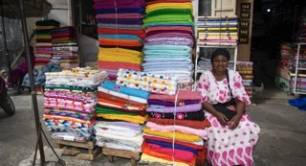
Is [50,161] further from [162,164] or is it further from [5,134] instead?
[5,134]

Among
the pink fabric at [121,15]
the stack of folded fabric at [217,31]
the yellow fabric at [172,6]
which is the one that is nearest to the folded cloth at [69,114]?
the pink fabric at [121,15]

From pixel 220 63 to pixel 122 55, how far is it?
3.99ft

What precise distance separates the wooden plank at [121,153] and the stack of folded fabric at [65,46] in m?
3.65

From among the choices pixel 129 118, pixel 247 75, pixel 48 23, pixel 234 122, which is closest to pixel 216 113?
pixel 234 122

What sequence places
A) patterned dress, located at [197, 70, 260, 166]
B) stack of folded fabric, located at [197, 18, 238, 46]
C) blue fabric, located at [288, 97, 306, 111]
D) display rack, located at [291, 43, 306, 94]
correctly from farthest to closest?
display rack, located at [291, 43, 306, 94]
blue fabric, located at [288, 97, 306, 111]
stack of folded fabric, located at [197, 18, 238, 46]
patterned dress, located at [197, 70, 260, 166]

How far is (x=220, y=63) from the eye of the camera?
3.06m

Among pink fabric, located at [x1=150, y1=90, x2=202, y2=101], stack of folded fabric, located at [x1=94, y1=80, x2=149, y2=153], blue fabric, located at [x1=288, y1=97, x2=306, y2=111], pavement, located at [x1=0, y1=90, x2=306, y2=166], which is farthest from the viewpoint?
blue fabric, located at [x1=288, y1=97, x2=306, y2=111]

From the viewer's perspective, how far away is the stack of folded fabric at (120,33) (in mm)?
3689

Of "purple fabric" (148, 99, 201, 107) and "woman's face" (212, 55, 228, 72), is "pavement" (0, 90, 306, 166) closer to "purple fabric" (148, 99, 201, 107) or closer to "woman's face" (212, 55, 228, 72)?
"purple fabric" (148, 99, 201, 107)

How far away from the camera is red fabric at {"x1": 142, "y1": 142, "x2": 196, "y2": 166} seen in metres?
3.00

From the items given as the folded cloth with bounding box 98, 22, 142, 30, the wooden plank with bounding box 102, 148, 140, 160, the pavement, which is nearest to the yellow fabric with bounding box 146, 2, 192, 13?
the folded cloth with bounding box 98, 22, 142, 30

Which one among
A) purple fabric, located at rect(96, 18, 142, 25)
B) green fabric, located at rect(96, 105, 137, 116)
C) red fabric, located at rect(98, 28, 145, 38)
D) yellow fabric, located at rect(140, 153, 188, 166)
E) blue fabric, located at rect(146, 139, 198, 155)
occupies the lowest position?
yellow fabric, located at rect(140, 153, 188, 166)

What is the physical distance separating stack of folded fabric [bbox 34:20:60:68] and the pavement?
3.40 feet

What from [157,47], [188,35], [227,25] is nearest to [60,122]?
[157,47]
